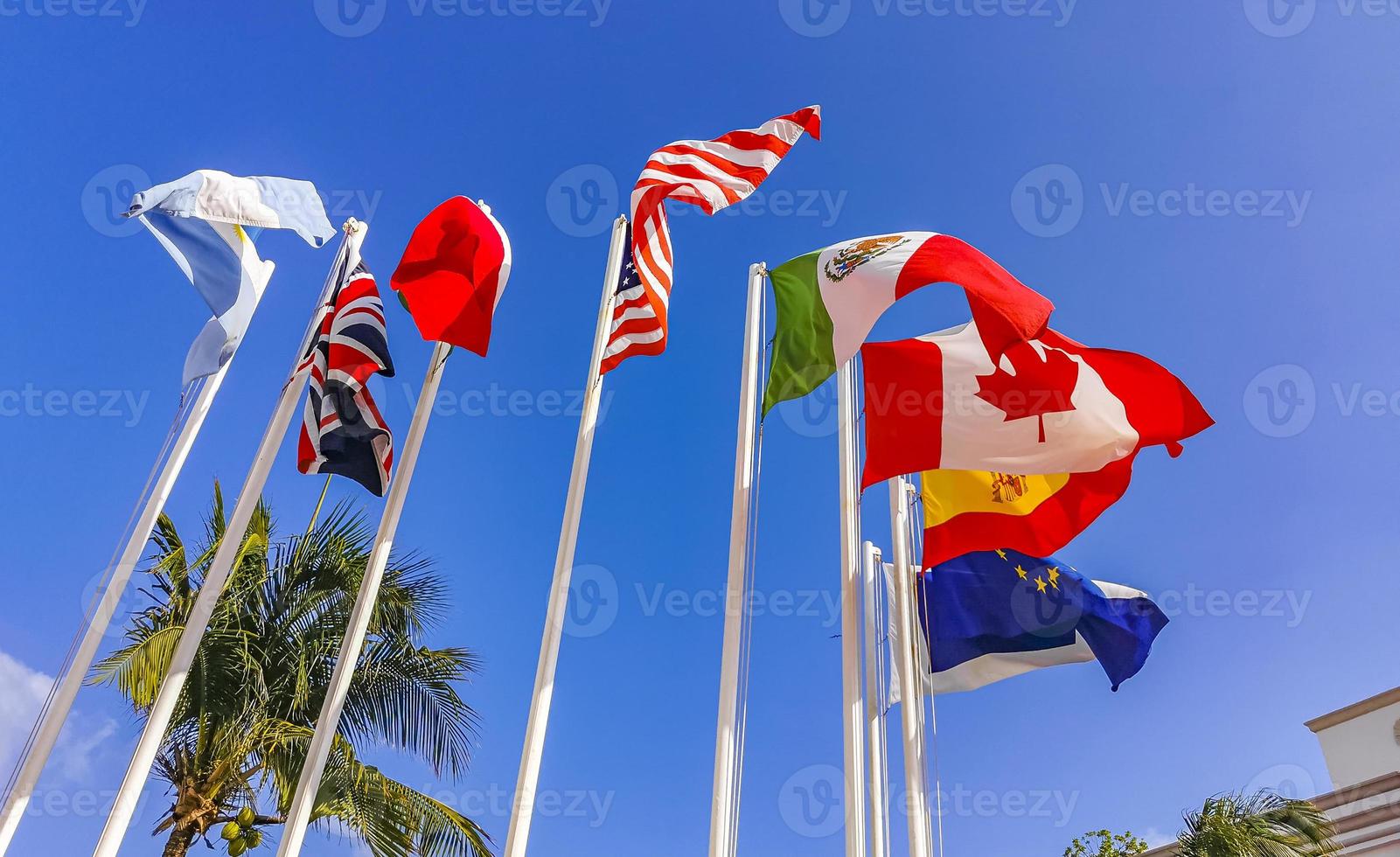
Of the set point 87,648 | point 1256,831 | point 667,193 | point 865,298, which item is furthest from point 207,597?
point 1256,831

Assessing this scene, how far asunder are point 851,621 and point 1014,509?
3426 mm

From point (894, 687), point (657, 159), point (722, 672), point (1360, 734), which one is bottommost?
point (722, 672)

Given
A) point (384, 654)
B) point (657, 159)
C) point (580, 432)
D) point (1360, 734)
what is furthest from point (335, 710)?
point (1360, 734)

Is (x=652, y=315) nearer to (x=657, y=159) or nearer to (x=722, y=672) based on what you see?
(x=657, y=159)

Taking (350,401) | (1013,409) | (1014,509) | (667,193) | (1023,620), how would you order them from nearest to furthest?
(350,401) < (667,193) < (1013,409) < (1014,509) < (1023,620)

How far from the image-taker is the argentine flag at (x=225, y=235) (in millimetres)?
10906

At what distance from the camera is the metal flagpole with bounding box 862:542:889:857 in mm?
9672

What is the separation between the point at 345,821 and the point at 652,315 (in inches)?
293

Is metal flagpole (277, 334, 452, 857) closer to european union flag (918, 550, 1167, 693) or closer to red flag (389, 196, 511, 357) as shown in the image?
red flag (389, 196, 511, 357)

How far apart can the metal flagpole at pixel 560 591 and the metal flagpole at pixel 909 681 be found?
12.6ft

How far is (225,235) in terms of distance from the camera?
37.5ft

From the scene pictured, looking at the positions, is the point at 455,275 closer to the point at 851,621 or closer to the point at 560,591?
the point at 560,591

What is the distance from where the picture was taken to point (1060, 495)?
12.3 meters

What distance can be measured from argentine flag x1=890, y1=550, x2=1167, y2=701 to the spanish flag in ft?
2.72
